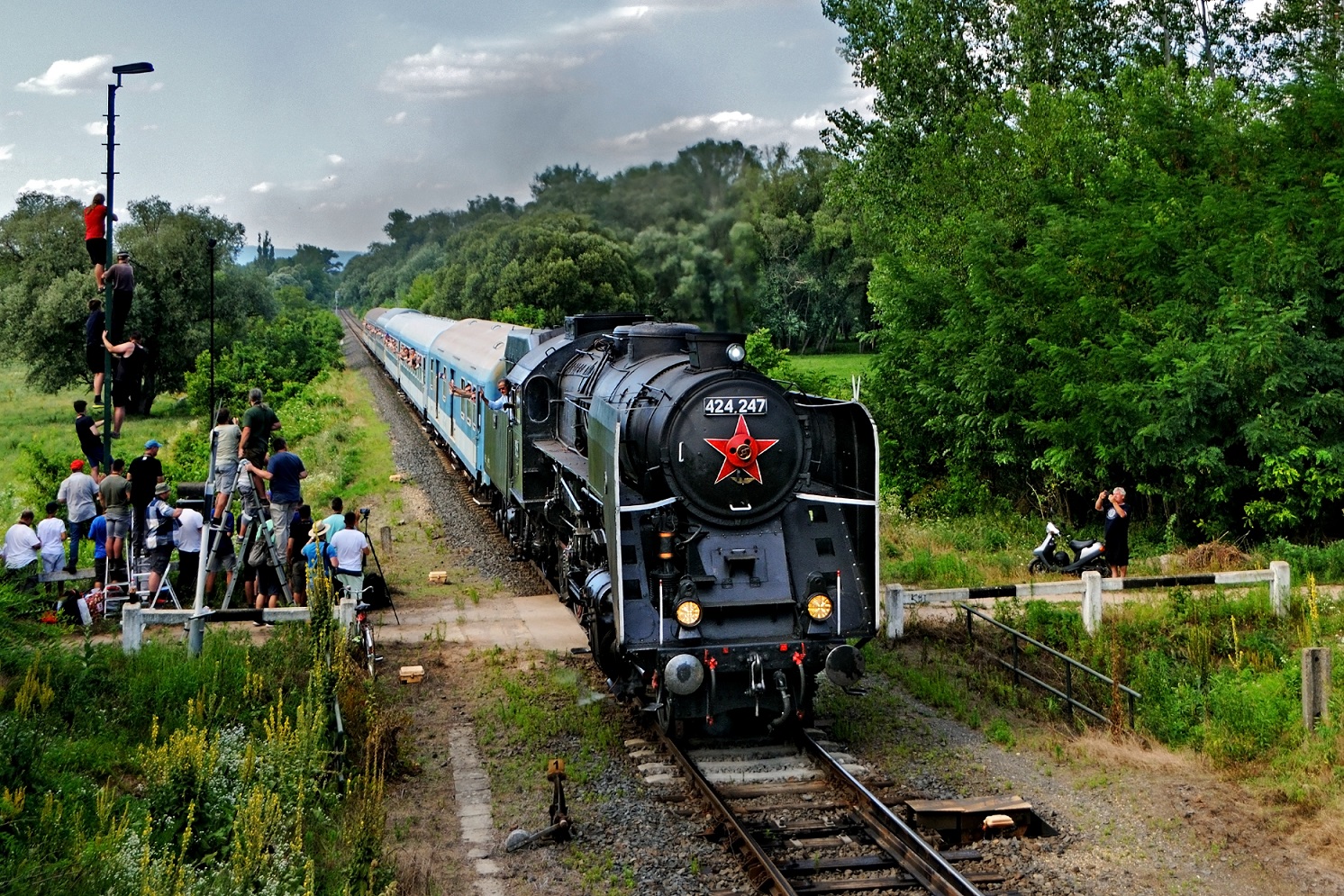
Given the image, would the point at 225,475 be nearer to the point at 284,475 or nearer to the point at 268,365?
the point at 284,475

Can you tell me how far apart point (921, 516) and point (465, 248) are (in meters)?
34.7

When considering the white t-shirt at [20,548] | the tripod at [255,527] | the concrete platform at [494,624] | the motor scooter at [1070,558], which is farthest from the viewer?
the motor scooter at [1070,558]

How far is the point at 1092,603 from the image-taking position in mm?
13023

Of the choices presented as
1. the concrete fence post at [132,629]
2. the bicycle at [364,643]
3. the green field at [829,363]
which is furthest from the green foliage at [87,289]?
the concrete fence post at [132,629]

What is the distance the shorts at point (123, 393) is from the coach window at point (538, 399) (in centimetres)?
504

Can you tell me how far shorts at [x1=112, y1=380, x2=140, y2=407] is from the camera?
1089cm

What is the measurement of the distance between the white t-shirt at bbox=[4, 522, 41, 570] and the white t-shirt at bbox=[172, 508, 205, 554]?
5.13 feet

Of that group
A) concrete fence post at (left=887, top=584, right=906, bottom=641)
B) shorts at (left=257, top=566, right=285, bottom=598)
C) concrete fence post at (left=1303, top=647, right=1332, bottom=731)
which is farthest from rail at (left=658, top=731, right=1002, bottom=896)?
shorts at (left=257, top=566, right=285, bottom=598)

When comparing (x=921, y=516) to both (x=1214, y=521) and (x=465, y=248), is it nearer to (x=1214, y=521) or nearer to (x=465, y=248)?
(x=1214, y=521)

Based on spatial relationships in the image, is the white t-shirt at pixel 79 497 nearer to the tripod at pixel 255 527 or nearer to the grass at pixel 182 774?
the tripod at pixel 255 527

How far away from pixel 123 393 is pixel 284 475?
282 centimetres

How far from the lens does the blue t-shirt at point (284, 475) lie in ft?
43.9

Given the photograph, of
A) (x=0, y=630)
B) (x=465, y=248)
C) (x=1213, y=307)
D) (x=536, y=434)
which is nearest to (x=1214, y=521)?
(x=1213, y=307)

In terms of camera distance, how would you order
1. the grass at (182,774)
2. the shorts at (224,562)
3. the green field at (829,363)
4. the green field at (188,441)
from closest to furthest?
the grass at (182,774) → the shorts at (224,562) → the green field at (188,441) → the green field at (829,363)
